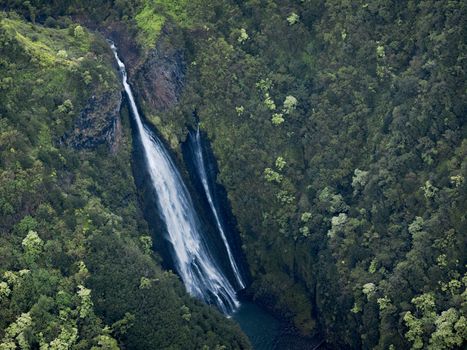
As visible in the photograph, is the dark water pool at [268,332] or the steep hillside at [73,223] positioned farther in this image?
the dark water pool at [268,332]

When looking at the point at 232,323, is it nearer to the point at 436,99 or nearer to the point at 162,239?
the point at 162,239

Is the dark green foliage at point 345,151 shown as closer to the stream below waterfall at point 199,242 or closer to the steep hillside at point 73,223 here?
the stream below waterfall at point 199,242

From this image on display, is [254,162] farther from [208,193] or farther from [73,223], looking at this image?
[73,223]

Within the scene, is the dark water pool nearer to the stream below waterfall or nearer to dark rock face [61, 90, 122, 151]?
the stream below waterfall

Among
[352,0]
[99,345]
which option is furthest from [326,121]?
[99,345]

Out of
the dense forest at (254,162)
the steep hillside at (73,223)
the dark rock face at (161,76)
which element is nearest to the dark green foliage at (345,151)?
the dense forest at (254,162)

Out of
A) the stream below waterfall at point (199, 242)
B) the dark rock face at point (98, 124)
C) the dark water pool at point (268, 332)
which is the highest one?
the dark rock face at point (98, 124)

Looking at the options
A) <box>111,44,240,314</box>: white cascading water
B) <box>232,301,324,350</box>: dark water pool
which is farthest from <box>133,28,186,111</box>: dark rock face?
<box>232,301,324,350</box>: dark water pool

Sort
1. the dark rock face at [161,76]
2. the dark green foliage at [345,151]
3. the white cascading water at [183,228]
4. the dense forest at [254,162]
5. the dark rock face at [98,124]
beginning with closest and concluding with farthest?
the dense forest at [254,162], the dark green foliage at [345,151], the dark rock face at [98,124], the white cascading water at [183,228], the dark rock face at [161,76]
